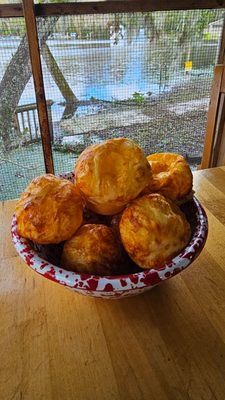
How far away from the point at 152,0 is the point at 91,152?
3.42ft

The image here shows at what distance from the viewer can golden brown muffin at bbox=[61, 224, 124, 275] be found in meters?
0.43

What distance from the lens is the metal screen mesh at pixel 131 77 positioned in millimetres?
1259

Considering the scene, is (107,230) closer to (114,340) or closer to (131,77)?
(114,340)

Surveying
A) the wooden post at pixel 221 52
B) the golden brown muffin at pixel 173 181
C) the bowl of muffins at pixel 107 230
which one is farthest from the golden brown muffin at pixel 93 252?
the wooden post at pixel 221 52

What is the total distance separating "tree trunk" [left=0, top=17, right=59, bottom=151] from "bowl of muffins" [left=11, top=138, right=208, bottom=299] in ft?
3.17

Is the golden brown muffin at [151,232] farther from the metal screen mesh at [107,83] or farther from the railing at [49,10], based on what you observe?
the metal screen mesh at [107,83]

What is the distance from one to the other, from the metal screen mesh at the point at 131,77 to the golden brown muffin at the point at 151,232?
1056 millimetres

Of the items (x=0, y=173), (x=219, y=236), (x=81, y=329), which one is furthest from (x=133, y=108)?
(x=81, y=329)

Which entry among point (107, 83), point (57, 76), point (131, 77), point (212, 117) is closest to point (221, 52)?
point (212, 117)

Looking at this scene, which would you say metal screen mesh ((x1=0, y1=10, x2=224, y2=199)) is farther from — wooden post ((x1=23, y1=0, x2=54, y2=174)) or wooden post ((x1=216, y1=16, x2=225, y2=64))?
wooden post ((x1=23, y1=0, x2=54, y2=174))

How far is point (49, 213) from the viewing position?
1.39ft

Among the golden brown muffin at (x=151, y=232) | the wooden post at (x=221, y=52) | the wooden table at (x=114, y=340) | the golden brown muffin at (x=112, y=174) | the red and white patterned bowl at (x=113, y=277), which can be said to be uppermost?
the wooden post at (x=221, y=52)

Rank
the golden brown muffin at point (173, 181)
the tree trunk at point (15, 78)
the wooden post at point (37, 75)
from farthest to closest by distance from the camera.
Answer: the tree trunk at point (15, 78)
the wooden post at point (37, 75)
the golden brown muffin at point (173, 181)

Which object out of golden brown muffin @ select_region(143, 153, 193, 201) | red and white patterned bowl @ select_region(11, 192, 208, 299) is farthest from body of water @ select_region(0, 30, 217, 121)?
red and white patterned bowl @ select_region(11, 192, 208, 299)
